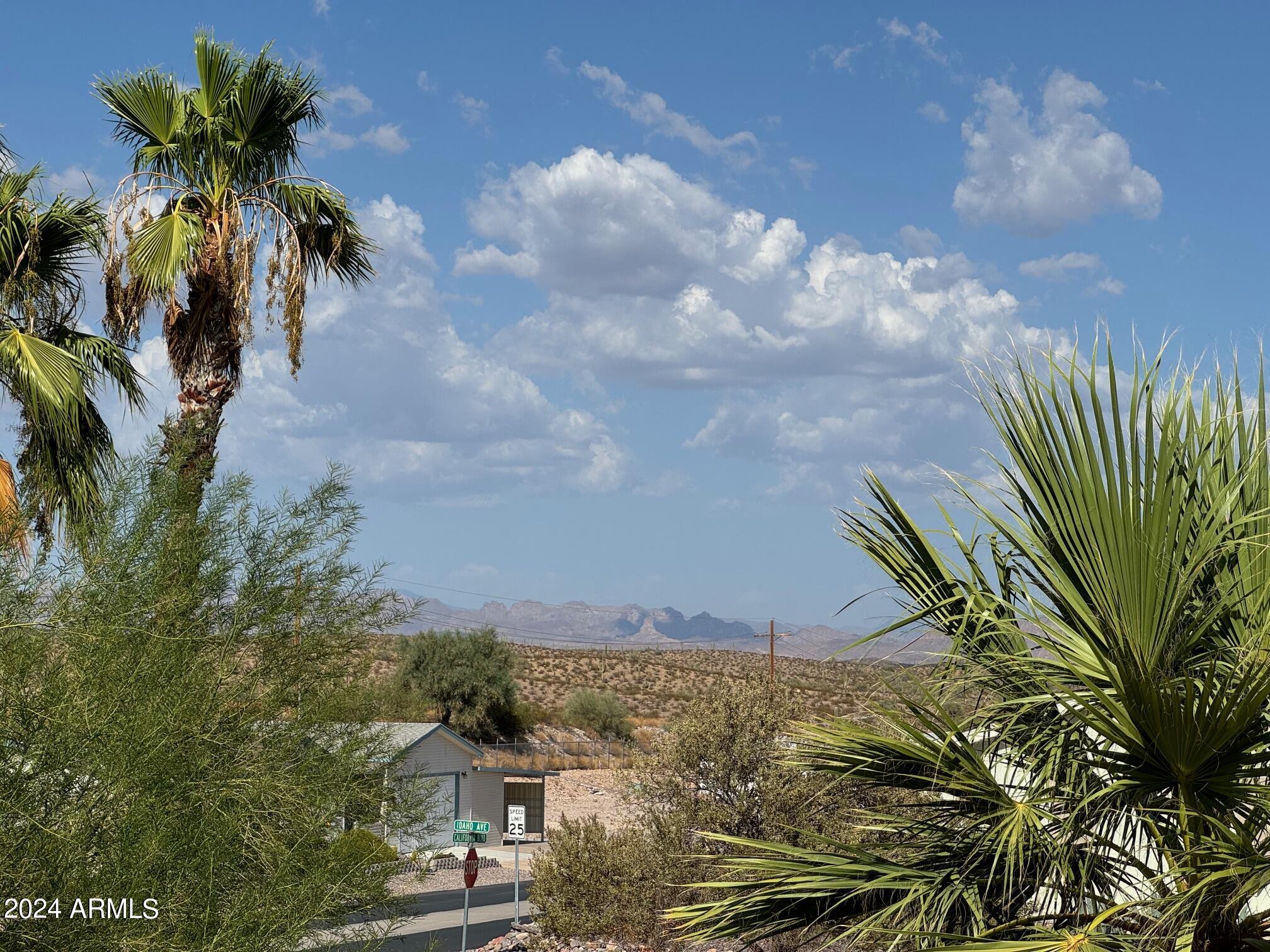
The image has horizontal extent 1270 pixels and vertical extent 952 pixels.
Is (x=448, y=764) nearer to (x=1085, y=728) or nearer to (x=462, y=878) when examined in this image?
(x=462, y=878)

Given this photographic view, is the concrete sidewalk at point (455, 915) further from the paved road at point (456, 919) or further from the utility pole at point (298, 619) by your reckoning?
the utility pole at point (298, 619)

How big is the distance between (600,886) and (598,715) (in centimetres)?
4865

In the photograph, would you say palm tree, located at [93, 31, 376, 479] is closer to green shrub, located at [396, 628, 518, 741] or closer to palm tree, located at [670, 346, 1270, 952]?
palm tree, located at [670, 346, 1270, 952]

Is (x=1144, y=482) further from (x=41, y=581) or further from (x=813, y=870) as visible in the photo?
(x=41, y=581)

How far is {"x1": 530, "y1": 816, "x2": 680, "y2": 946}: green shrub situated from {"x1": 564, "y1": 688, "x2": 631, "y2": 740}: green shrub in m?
46.8

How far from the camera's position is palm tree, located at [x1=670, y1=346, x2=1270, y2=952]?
5109mm

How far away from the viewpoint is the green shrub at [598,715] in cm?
6650

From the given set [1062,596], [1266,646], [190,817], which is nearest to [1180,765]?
[1266,646]

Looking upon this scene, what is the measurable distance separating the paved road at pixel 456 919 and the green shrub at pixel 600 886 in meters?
1.99

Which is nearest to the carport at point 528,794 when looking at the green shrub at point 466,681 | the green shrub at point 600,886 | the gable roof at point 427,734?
the gable roof at point 427,734

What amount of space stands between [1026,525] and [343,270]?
10.5 metres

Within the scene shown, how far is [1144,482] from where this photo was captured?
570cm

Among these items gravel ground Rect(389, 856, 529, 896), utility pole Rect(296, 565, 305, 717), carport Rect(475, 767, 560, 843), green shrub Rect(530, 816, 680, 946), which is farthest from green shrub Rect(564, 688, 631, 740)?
utility pole Rect(296, 565, 305, 717)

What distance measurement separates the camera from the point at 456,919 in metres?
28.1
